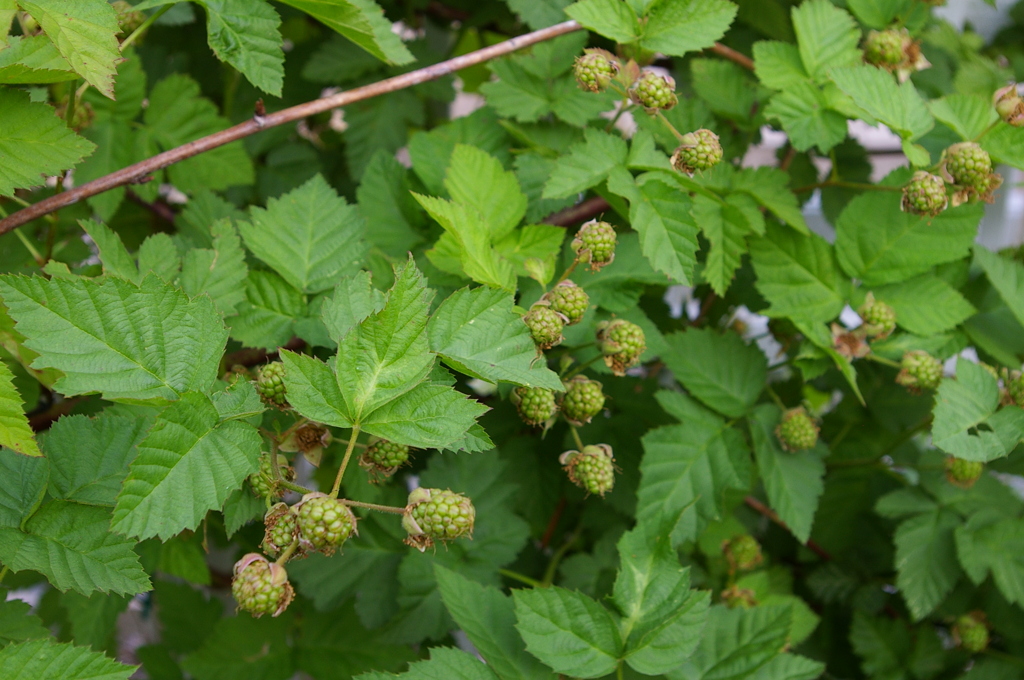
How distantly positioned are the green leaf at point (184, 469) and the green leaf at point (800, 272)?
0.88m

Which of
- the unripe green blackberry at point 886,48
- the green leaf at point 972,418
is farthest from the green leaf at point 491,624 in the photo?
the unripe green blackberry at point 886,48

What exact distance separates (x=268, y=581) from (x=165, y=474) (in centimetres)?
14

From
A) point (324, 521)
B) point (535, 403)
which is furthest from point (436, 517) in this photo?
point (535, 403)

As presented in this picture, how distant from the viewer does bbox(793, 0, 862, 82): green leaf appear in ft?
4.04

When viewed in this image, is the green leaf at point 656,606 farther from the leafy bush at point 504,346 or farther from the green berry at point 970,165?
the green berry at point 970,165

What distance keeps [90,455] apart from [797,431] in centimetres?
101

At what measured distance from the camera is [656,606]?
0.94 metres

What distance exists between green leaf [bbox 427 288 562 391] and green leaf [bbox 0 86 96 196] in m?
0.50

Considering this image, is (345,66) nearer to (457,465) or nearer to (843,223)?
(457,465)

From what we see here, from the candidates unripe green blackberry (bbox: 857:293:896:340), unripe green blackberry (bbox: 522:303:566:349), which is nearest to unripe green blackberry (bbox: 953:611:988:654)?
unripe green blackberry (bbox: 857:293:896:340)

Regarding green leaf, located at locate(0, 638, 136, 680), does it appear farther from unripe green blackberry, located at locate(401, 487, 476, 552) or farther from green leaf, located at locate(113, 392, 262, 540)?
unripe green blackberry, located at locate(401, 487, 476, 552)

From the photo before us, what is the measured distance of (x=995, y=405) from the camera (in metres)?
1.08

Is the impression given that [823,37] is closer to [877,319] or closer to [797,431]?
[877,319]

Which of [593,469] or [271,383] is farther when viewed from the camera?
[593,469]
